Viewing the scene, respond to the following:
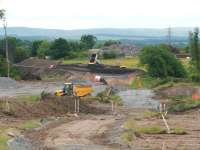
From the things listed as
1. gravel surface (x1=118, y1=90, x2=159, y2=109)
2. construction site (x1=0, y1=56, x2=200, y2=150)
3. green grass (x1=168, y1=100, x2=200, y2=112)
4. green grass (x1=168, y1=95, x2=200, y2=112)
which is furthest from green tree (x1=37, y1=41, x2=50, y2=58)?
green grass (x1=168, y1=100, x2=200, y2=112)

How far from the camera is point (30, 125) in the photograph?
41469 millimetres

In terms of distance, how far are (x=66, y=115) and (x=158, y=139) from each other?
16442 millimetres

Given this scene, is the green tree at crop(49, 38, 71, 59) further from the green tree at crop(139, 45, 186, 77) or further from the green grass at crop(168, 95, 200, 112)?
the green grass at crop(168, 95, 200, 112)

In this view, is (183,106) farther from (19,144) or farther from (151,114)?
(19,144)

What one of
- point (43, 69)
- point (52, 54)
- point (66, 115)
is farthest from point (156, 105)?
point (52, 54)

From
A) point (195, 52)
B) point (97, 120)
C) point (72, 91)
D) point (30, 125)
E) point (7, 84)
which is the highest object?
point (195, 52)

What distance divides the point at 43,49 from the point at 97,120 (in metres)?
103

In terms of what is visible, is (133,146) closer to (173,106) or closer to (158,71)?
(173,106)

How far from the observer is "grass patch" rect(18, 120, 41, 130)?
40375mm

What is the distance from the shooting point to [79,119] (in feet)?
156

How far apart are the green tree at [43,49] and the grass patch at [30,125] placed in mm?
102384

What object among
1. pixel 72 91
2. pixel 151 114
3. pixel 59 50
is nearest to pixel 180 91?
pixel 72 91

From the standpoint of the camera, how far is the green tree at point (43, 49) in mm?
146188

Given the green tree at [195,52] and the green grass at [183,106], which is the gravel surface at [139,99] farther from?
the green tree at [195,52]
